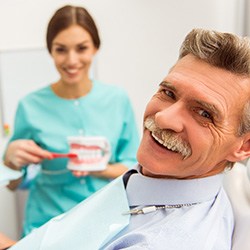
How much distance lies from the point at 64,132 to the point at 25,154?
20cm

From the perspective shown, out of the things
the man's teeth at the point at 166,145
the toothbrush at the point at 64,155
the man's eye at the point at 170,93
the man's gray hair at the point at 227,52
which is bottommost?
the toothbrush at the point at 64,155

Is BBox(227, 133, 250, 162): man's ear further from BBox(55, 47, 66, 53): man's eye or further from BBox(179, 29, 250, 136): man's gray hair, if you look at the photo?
BBox(55, 47, 66, 53): man's eye

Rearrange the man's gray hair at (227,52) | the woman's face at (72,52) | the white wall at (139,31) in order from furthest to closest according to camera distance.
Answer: the white wall at (139,31) → the woman's face at (72,52) → the man's gray hair at (227,52)

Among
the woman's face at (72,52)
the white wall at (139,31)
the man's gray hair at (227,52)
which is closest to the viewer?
the man's gray hair at (227,52)

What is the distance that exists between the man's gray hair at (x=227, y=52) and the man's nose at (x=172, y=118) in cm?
12

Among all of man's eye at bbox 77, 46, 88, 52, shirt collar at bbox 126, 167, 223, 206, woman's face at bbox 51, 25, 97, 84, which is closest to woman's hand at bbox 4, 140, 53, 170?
woman's face at bbox 51, 25, 97, 84

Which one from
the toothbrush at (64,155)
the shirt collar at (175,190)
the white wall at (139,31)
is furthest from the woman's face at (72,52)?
the shirt collar at (175,190)

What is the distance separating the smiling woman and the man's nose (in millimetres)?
686

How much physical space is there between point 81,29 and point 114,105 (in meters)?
0.32

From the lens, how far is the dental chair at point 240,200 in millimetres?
861

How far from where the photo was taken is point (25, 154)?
1419 mm

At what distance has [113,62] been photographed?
95.0 inches

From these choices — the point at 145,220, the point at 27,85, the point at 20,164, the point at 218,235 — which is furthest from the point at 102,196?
the point at 27,85

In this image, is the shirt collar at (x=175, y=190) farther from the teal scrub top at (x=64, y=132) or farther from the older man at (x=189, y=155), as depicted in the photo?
the teal scrub top at (x=64, y=132)
